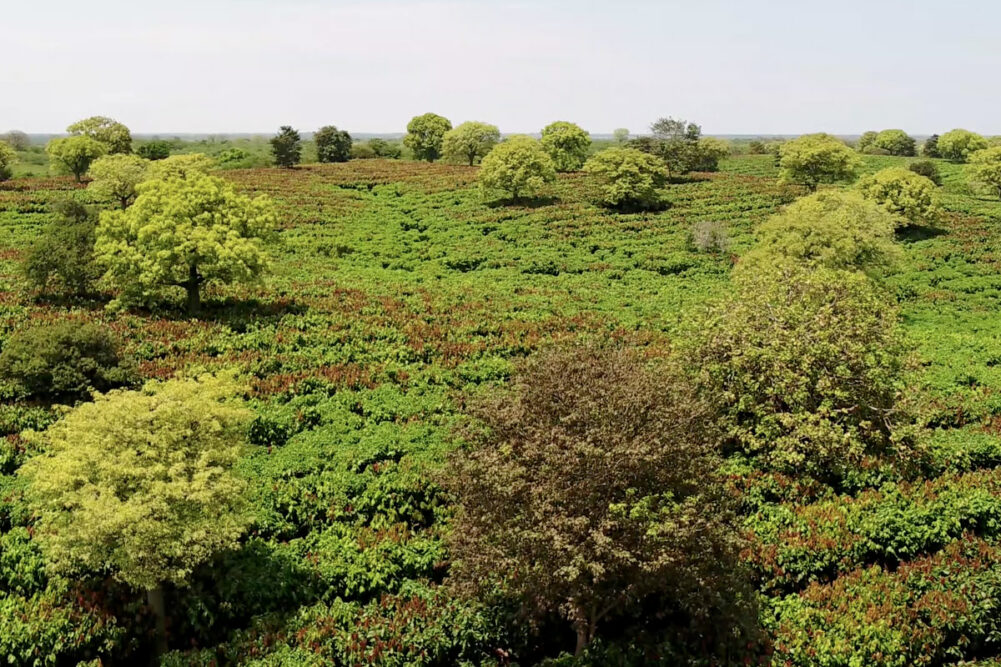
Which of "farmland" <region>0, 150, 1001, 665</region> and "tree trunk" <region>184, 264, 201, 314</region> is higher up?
"tree trunk" <region>184, 264, 201, 314</region>

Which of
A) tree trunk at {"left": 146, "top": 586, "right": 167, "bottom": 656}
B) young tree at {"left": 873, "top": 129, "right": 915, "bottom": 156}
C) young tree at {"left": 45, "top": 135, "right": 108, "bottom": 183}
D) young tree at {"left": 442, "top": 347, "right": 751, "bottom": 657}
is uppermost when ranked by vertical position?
young tree at {"left": 873, "top": 129, "right": 915, "bottom": 156}

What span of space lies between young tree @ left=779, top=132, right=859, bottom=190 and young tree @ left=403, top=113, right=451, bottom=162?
193 ft

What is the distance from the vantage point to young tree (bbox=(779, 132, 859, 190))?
56.0 metres

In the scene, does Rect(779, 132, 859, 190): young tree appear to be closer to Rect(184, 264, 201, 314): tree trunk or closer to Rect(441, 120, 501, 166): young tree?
Rect(441, 120, 501, 166): young tree

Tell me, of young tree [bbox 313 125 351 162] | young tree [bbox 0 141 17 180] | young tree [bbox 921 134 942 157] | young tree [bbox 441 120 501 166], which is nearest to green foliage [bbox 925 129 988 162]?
young tree [bbox 921 134 942 157]

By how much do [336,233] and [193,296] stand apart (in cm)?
2142

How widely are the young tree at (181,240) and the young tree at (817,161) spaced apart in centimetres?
4801

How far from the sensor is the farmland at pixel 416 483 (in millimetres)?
11805

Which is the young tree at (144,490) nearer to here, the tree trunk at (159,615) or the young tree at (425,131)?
the tree trunk at (159,615)

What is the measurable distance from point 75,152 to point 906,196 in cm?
7639

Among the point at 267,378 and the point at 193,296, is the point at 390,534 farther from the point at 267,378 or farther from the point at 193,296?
the point at 193,296

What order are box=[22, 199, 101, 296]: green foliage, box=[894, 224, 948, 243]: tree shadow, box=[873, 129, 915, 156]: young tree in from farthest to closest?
box=[873, 129, 915, 156]: young tree, box=[894, 224, 948, 243]: tree shadow, box=[22, 199, 101, 296]: green foliage

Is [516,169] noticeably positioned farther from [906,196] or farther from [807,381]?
[807,381]

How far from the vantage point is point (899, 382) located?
18781 mm
